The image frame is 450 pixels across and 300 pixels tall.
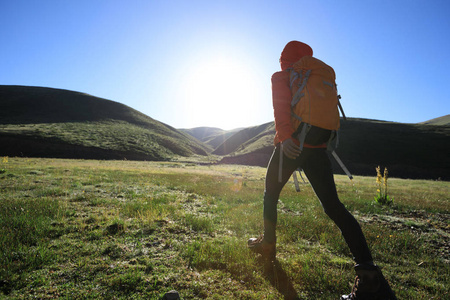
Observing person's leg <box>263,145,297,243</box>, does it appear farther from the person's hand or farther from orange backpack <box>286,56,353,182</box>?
orange backpack <box>286,56,353,182</box>

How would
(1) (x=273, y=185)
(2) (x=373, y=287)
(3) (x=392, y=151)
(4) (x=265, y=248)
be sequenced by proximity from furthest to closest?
(3) (x=392, y=151)
(4) (x=265, y=248)
(1) (x=273, y=185)
(2) (x=373, y=287)

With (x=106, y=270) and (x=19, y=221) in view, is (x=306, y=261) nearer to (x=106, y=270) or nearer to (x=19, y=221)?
(x=106, y=270)

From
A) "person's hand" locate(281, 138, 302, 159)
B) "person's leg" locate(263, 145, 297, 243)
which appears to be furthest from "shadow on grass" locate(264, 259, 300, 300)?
"person's hand" locate(281, 138, 302, 159)

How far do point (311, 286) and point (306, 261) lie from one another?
628 mm

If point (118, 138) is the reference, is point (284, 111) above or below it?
below

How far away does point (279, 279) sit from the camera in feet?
9.25

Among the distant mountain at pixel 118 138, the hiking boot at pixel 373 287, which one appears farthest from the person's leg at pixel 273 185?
the distant mountain at pixel 118 138

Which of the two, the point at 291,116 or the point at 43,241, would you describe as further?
the point at 43,241

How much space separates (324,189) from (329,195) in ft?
0.31

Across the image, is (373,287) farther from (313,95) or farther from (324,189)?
(313,95)

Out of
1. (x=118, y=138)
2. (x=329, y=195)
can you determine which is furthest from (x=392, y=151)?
(x=118, y=138)

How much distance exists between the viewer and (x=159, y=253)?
345 centimetres

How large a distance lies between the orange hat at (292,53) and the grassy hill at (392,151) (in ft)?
227

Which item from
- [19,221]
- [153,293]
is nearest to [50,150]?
[19,221]
